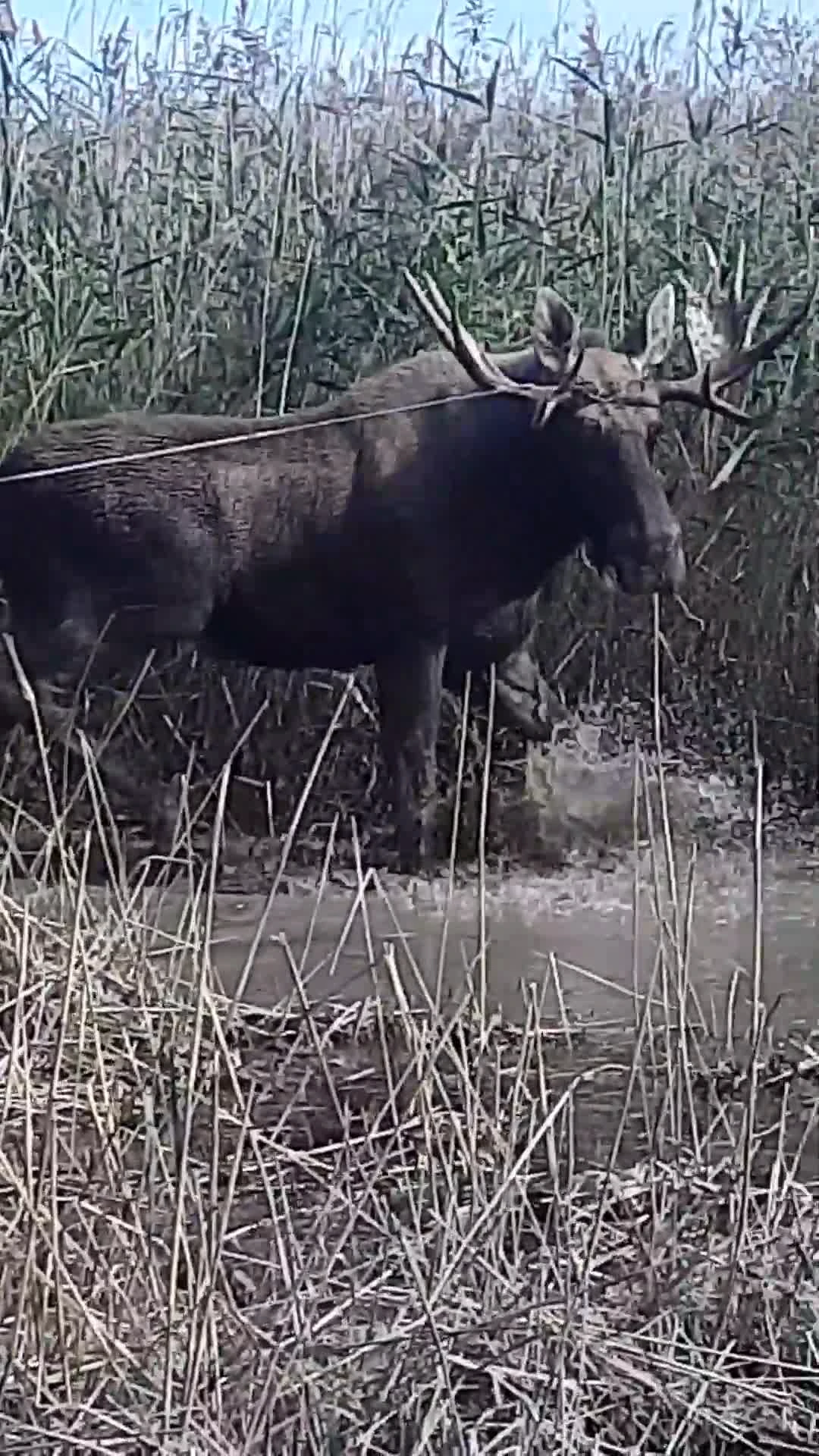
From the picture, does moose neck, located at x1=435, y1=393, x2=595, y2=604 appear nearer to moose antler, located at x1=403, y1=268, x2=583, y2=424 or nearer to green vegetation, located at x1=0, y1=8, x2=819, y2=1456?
moose antler, located at x1=403, y1=268, x2=583, y2=424

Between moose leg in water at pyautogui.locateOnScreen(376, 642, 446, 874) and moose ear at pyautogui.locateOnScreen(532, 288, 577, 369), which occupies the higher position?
moose ear at pyautogui.locateOnScreen(532, 288, 577, 369)

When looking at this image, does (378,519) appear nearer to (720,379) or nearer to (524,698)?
(524,698)

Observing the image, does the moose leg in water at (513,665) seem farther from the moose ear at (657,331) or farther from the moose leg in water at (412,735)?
the moose ear at (657,331)

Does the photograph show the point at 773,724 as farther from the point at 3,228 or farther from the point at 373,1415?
the point at 373,1415

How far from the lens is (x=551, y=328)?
11.8 ft

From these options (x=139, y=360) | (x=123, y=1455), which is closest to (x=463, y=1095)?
(x=123, y=1455)

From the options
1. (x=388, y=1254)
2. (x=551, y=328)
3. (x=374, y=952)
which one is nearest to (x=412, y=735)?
(x=551, y=328)

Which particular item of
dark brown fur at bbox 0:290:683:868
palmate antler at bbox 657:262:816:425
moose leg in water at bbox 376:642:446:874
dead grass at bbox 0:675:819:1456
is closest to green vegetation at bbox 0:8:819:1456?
dead grass at bbox 0:675:819:1456

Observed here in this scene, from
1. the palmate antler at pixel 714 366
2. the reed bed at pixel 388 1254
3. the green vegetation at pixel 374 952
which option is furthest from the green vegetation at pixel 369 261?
the reed bed at pixel 388 1254

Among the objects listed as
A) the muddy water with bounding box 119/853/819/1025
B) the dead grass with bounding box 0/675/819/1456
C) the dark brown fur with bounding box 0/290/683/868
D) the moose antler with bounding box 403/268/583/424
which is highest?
the moose antler with bounding box 403/268/583/424

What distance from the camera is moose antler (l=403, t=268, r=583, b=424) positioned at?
11.5ft

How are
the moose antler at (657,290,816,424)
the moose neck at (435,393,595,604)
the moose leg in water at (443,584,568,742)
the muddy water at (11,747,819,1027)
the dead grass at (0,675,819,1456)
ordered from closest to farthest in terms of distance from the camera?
the dead grass at (0,675,819,1456), the muddy water at (11,747,819,1027), the moose antler at (657,290,816,424), the moose neck at (435,393,595,604), the moose leg in water at (443,584,568,742)

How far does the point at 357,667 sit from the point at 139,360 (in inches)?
29.2

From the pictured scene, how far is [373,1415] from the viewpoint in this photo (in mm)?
1834
